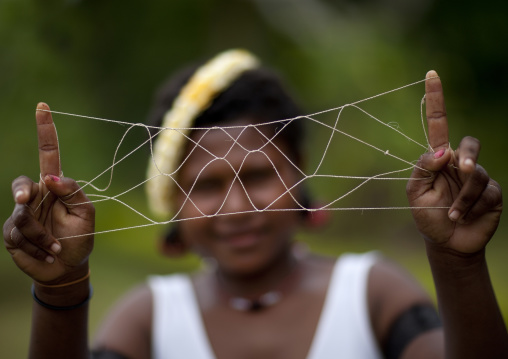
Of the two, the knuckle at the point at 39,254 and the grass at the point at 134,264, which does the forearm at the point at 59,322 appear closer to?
the knuckle at the point at 39,254

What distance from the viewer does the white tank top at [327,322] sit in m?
1.28

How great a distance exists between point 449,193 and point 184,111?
2.31ft

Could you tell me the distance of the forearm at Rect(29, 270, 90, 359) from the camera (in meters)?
0.93

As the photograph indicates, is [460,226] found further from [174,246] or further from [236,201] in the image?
[174,246]

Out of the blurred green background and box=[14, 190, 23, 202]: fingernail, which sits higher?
the blurred green background

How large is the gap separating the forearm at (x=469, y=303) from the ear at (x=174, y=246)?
0.89m

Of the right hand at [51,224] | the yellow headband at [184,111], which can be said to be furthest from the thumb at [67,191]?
the yellow headband at [184,111]

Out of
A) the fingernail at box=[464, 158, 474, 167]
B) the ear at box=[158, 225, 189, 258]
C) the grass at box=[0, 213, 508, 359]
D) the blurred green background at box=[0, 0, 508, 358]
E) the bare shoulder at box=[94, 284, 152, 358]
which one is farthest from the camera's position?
the blurred green background at box=[0, 0, 508, 358]

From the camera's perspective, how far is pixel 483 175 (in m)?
0.79

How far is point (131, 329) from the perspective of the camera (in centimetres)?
134

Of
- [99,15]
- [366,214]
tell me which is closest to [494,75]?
[366,214]

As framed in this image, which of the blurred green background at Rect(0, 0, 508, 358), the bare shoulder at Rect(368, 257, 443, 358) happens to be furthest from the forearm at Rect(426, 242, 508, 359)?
the blurred green background at Rect(0, 0, 508, 358)

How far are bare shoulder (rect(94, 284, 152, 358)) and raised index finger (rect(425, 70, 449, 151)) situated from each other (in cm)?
88

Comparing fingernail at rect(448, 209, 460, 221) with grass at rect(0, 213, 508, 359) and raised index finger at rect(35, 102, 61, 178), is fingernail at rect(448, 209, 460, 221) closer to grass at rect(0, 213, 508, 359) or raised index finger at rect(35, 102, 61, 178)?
raised index finger at rect(35, 102, 61, 178)
